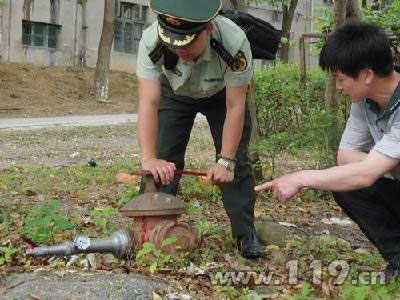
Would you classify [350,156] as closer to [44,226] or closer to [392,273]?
[392,273]

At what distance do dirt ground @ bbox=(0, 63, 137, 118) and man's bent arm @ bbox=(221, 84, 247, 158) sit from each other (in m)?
14.1

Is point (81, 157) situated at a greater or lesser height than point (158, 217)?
lesser

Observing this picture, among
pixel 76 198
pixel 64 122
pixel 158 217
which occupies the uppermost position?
pixel 158 217

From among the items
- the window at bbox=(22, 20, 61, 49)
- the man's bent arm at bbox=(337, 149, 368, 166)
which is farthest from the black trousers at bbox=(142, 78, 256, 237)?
the window at bbox=(22, 20, 61, 49)

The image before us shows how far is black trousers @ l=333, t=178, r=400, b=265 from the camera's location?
3.81 metres

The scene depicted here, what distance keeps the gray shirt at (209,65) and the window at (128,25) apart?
23539mm

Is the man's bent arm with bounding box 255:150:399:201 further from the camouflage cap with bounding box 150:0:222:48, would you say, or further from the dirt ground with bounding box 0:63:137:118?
the dirt ground with bounding box 0:63:137:118

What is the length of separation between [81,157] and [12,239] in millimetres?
5600

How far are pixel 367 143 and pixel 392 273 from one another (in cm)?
73

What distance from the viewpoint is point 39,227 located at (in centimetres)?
411

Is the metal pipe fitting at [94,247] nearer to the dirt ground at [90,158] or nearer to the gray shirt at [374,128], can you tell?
the dirt ground at [90,158]

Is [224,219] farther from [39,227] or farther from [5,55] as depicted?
[5,55]

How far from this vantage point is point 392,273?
373cm

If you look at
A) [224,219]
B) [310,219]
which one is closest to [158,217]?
[224,219]
